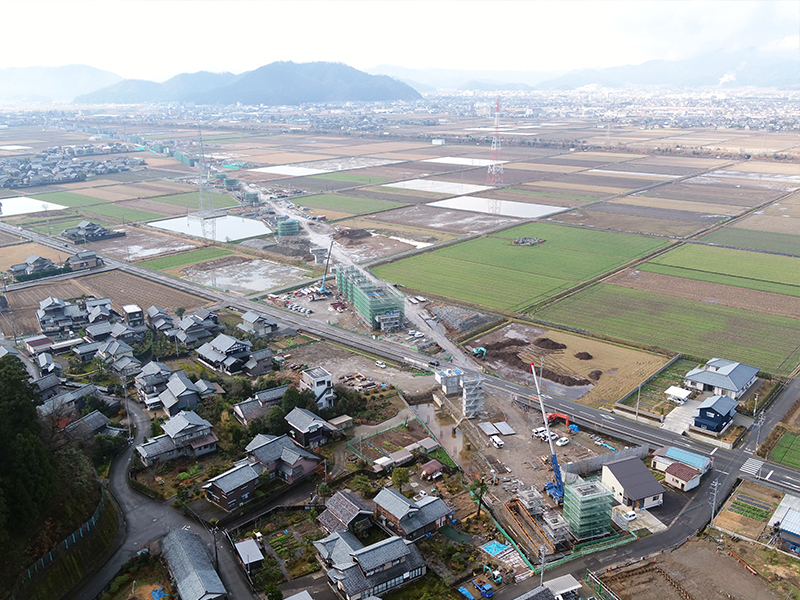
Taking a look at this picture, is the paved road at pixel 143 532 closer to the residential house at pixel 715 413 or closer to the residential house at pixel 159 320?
the residential house at pixel 159 320

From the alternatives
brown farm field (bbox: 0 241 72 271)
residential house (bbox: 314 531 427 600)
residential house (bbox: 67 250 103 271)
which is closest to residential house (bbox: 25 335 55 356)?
residential house (bbox: 67 250 103 271)

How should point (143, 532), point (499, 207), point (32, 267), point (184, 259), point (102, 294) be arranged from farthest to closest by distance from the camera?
point (499, 207)
point (184, 259)
point (32, 267)
point (102, 294)
point (143, 532)

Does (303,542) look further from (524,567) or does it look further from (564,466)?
(564,466)

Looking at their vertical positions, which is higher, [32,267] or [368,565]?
[32,267]

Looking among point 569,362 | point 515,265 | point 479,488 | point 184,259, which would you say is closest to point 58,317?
point 184,259

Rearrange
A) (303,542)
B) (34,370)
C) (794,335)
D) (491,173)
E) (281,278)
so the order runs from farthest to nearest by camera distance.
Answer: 1. (491,173)
2. (281,278)
3. (794,335)
4. (34,370)
5. (303,542)

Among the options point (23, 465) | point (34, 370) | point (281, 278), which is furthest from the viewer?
point (281, 278)

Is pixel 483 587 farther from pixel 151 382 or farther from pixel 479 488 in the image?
pixel 151 382

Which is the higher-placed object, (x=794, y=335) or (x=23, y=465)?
(x=23, y=465)

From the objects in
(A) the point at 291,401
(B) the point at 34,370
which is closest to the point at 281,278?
(B) the point at 34,370
